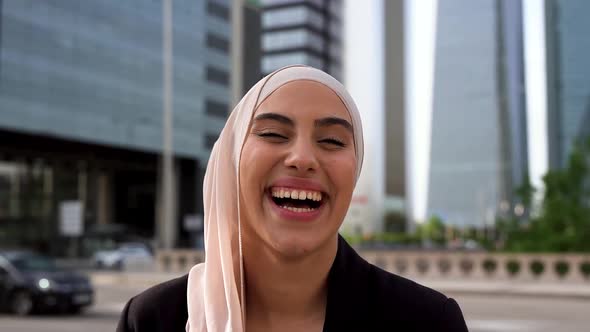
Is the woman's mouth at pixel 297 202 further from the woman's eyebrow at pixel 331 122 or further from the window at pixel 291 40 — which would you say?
the window at pixel 291 40

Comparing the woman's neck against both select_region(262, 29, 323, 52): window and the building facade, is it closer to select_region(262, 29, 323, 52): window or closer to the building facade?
the building facade

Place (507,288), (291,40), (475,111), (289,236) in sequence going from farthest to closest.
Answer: (475,111)
(291,40)
(507,288)
(289,236)

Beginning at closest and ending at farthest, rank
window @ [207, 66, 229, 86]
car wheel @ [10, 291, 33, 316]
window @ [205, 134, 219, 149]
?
car wheel @ [10, 291, 33, 316], window @ [205, 134, 219, 149], window @ [207, 66, 229, 86]

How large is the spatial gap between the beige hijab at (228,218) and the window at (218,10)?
55972mm

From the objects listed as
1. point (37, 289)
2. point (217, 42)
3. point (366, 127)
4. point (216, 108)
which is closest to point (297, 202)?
point (37, 289)

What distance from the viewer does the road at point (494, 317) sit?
462 inches

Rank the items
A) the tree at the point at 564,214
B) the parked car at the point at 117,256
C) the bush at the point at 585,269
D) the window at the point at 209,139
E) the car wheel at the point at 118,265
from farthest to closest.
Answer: the window at the point at 209,139 < the parked car at the point at 117,256 < the car wheel at the point at 118,265 < the tree at the point at 564,214 < the bush at the point at 585,269

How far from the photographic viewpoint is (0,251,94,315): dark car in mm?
14109

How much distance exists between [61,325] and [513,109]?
10912 cm

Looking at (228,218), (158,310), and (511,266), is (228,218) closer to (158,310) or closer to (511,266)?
(158,310)

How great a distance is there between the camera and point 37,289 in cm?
1416

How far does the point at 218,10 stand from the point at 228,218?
188 ft

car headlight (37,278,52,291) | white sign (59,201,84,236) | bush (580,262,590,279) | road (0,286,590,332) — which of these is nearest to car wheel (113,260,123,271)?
white sign (59,201,84,236)

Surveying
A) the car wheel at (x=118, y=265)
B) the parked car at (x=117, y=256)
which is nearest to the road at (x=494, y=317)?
the car wheel at (x=118, y=265)
